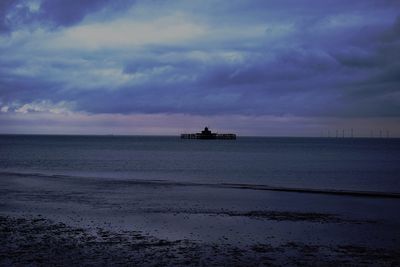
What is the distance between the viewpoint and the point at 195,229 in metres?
20.1

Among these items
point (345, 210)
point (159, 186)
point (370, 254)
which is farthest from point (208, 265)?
point (159, 186)

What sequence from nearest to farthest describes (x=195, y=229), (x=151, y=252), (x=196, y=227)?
(x=151, y=252) → (x=195, y=229) → (x=196, y=227)

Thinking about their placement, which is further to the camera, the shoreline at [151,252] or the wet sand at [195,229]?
the wet sand at [195,229]

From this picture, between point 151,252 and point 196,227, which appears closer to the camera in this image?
point 151,252

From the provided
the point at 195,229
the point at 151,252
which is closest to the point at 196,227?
the point at 195,229

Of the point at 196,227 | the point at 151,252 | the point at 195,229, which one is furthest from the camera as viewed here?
the point at 196,227

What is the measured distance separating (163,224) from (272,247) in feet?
20.6

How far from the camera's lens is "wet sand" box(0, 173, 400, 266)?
589 inches

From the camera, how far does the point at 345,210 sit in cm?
2688

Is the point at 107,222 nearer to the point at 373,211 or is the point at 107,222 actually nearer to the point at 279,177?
the point at 373,211

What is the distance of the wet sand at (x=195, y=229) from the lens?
15.0 meters

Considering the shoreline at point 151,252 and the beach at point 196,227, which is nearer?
the shoreline at point 151,252

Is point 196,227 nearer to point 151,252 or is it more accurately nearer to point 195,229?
point 195,229

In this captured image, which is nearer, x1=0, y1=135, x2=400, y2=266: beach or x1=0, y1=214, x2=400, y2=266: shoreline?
x1=0, y1=214, x2=400, y2=266: shoreline
